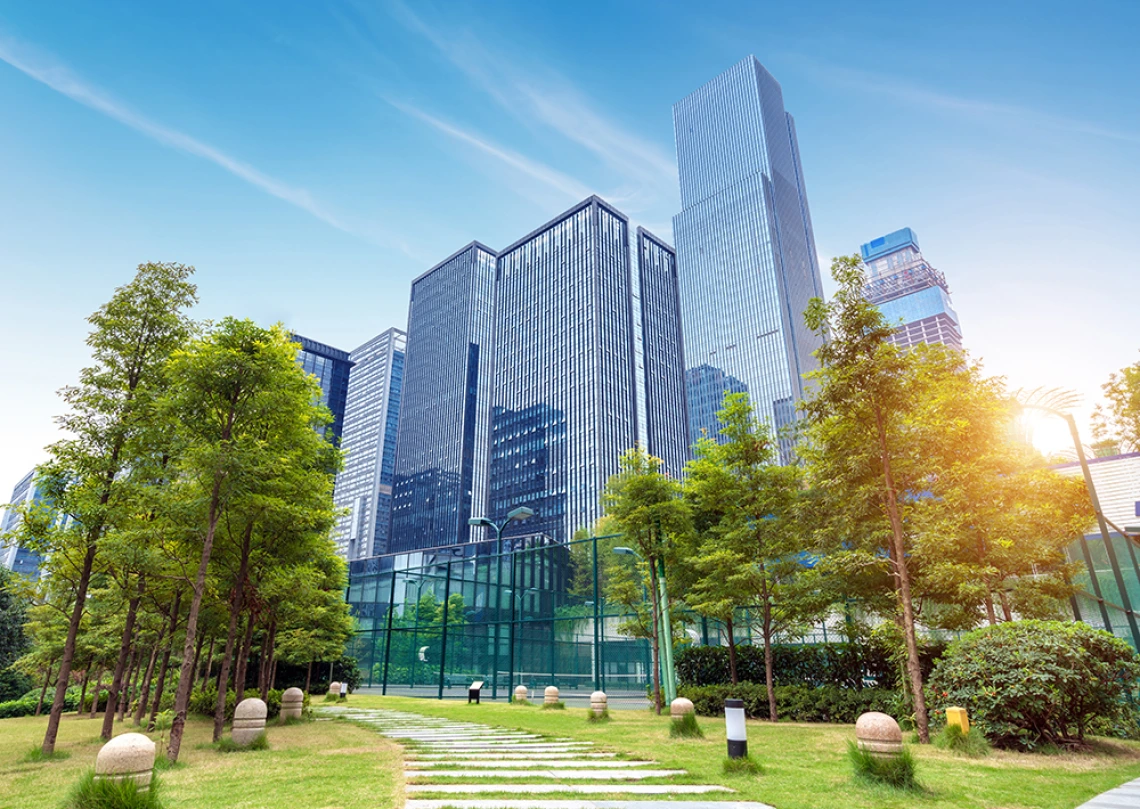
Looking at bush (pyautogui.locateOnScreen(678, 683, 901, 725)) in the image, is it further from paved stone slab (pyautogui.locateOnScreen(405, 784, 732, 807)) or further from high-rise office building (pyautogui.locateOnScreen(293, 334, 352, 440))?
high-rise office building (pyautogui.locateOnScreen(293, 334, 352, 440))

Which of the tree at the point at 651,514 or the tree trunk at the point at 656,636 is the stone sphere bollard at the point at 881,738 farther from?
the tree trunk at the point at 656,636

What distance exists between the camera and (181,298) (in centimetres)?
1576

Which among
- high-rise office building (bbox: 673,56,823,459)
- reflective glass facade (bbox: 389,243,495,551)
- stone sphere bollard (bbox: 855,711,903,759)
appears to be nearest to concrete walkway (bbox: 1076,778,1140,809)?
stone sphere bollard (bbox: 855,711,903,759)

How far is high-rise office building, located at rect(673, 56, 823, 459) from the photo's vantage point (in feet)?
429

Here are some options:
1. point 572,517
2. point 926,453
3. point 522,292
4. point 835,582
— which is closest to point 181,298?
point 835,582

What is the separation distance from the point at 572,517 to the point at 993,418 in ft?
311

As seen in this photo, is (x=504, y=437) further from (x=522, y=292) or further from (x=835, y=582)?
(x=835, y=582)

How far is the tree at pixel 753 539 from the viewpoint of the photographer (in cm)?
Result: 1683

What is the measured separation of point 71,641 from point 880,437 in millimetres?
18037

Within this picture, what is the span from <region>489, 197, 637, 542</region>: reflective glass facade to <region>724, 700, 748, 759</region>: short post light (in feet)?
316

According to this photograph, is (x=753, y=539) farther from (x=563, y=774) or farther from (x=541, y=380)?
(x=541, y=380)

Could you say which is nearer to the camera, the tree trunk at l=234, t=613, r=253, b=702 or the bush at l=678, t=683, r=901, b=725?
the bush at l=678, t=683, r=901, b=725

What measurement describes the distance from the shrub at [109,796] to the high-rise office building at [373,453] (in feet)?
568

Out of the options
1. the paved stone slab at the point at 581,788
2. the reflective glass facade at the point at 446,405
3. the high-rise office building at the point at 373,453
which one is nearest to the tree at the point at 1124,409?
the paved stone slab at the point at 581,788
